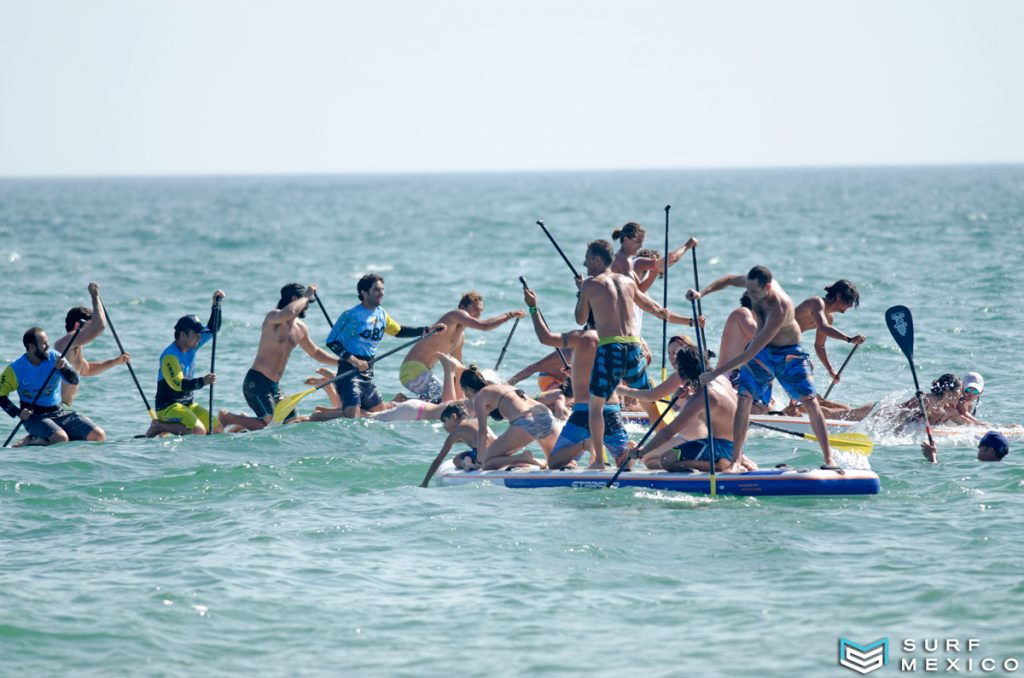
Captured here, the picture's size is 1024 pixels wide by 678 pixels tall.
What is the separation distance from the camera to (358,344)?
560 inches

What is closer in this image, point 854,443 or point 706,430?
point 706,430

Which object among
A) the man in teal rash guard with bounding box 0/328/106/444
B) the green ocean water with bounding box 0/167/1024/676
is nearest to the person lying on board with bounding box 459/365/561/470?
the green ocean water with bounding box 0/167/1024/676

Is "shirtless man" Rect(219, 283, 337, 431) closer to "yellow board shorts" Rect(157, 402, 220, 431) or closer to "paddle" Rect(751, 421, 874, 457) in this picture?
"yellow board shorts" Rect(157, 402, 220, 431)

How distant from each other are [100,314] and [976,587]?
8585 millimetres

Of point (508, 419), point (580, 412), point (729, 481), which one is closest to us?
point (729, 481)

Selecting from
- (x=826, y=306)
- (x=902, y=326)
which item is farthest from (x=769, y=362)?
(x=902, y=326)

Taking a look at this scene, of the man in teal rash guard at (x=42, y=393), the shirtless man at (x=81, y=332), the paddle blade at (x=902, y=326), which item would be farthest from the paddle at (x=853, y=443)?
the man in teal rash guard at (x=42, y=393)

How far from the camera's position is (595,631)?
8.21m

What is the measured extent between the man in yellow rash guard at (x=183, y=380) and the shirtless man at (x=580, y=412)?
144 inches

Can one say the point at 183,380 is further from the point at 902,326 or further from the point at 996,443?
the point at 996,443

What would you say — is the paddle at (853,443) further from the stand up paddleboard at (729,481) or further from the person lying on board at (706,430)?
the person lying on board at (706,430)

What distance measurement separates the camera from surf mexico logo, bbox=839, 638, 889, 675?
7.64 metres

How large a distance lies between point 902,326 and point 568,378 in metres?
3.70

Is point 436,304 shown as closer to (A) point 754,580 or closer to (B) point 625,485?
(B) point 625,485
